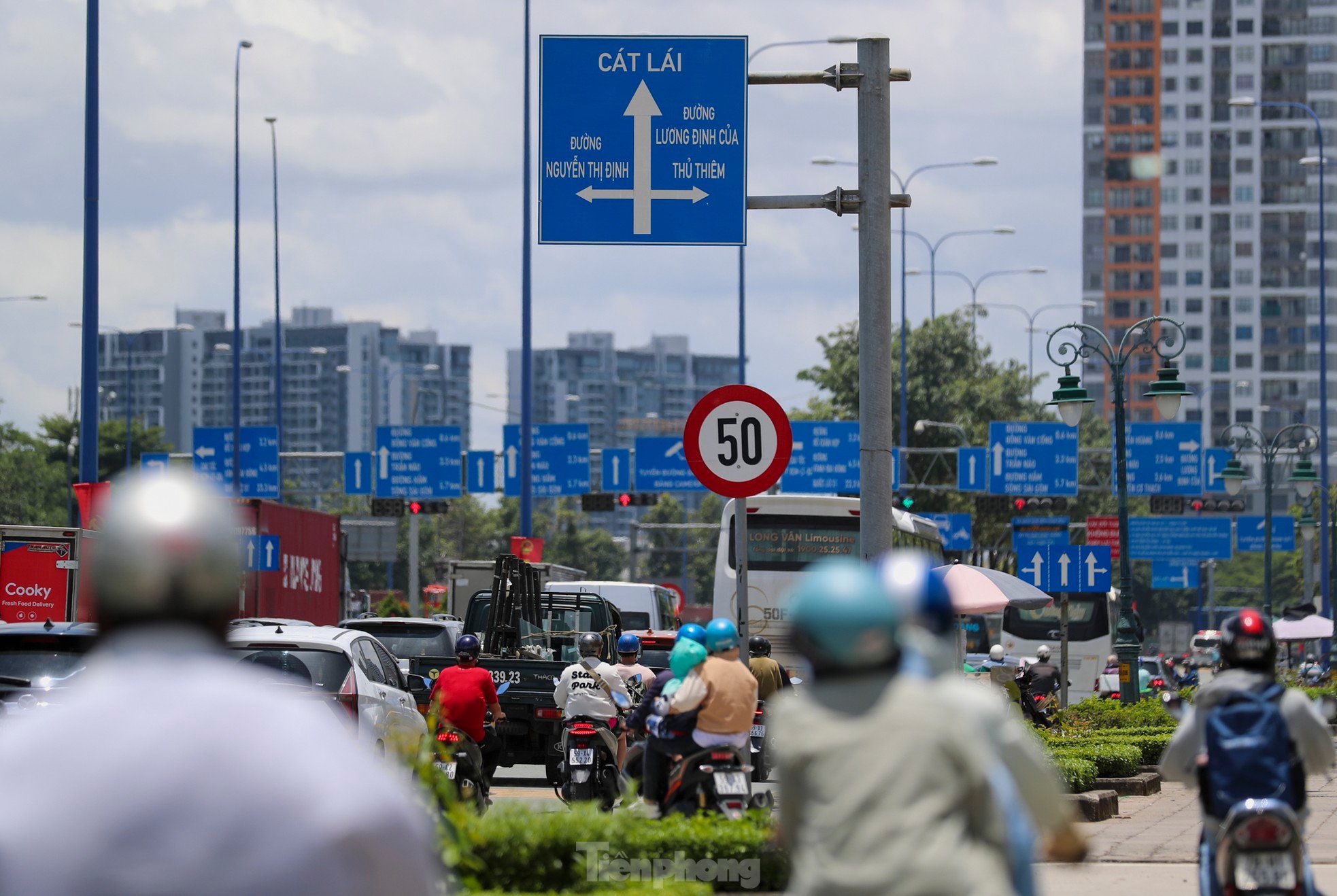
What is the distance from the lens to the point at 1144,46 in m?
135

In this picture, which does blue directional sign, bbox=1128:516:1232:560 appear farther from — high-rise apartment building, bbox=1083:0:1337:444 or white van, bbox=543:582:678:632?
high-rise apartment building, bbox=1083:0:1337:444

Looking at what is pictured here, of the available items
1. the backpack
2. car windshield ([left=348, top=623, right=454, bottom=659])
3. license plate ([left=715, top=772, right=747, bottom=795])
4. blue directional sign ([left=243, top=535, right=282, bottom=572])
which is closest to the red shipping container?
blue directional sign ([left=243, top=535, right=282, bottom=572])

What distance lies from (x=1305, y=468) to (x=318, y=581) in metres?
22.8

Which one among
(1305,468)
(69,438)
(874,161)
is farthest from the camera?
(69,438)

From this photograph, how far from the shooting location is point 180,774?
2100 millimetres

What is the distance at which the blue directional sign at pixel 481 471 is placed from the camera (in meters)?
50.2

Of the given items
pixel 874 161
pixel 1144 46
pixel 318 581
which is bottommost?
pixel 318 581

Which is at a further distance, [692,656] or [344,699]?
[344,699]

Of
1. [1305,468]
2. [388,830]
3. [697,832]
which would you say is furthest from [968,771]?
[1305,468]

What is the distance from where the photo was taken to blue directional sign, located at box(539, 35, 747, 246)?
45.4 feet

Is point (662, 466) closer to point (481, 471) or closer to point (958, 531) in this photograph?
point (481, 471)

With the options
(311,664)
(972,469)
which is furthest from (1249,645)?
(972,469)

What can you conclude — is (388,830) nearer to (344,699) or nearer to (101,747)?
(101,747)

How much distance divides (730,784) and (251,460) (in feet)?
131
